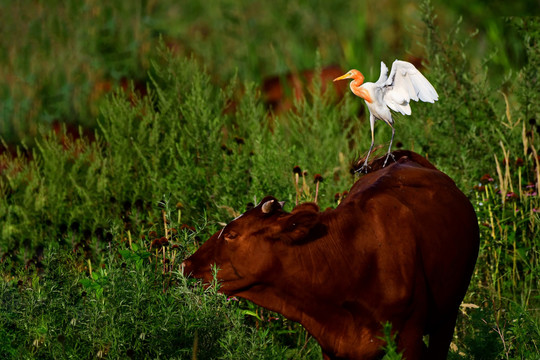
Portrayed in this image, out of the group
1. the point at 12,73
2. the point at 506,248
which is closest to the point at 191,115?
the point at 506,248

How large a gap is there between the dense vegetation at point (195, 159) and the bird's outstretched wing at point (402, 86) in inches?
14.6

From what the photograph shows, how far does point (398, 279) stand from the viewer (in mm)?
2914

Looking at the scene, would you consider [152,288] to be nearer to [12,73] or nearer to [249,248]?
[249,248]

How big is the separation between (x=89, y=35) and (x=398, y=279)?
6.45m

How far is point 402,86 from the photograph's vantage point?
3203mm

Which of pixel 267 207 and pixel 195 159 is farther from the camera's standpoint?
pixel 195 159

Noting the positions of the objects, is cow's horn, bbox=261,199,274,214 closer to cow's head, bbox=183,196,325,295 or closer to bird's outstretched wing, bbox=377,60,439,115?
cow's head, bbox=183,196,325,295

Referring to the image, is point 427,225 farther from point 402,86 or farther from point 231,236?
point 231,236

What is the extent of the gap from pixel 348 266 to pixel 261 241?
1.09 feet

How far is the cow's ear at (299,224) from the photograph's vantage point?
2.94m

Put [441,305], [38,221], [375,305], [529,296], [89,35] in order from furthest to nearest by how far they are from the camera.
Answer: [89,35], [38,221], [529,296], [441,305], [375,305]

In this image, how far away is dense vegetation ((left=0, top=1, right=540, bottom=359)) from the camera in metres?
3.45

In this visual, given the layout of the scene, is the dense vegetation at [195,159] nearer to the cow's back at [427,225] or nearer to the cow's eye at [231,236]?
the cow's eye at [231,236]

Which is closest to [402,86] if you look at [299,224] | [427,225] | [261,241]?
[427,225]
